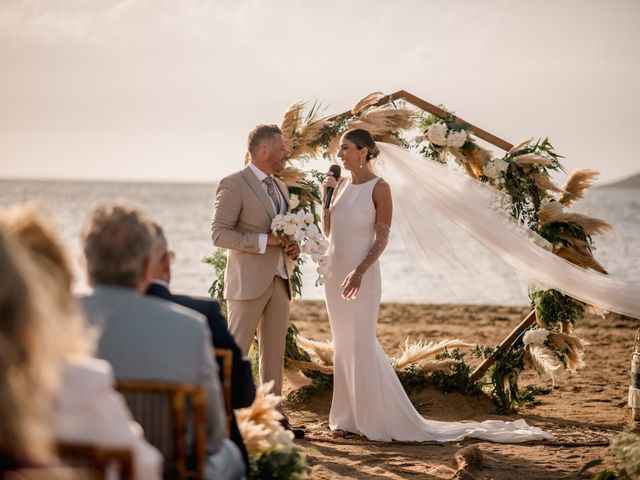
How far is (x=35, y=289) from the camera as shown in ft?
6.90

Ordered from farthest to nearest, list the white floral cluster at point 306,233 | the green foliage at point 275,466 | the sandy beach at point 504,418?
the white floral cluster at point 306,233, the sandy beach at point 504,418, the green foliage at point 275,466

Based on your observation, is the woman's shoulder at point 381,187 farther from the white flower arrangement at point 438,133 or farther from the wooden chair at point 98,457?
the wooden chair at point 98,457

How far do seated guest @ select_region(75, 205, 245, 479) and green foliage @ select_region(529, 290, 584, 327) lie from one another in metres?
5.29

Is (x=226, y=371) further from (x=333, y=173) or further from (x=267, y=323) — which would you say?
(x=333, y=173)

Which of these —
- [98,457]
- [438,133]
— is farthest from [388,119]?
[98,457]

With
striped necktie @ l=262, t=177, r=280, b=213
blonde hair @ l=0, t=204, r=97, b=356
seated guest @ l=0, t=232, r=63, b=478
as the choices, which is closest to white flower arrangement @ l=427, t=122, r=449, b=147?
striped necktie @ l=262, t=177, r=280, b=213

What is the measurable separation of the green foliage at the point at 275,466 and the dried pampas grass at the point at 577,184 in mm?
4863

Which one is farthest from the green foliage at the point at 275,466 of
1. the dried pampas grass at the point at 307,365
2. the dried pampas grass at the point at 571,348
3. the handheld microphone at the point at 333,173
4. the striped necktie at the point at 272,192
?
the dried pampas grass at the point at 571,348

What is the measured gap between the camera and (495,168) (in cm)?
772

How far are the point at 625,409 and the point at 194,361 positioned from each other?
596cm

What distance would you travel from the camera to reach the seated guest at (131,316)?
2.93 meters

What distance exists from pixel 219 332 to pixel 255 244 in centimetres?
298

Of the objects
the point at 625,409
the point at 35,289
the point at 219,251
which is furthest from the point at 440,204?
the point at 35,289

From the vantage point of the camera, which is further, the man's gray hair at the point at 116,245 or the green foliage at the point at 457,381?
the green foliage at the point at 457,381
